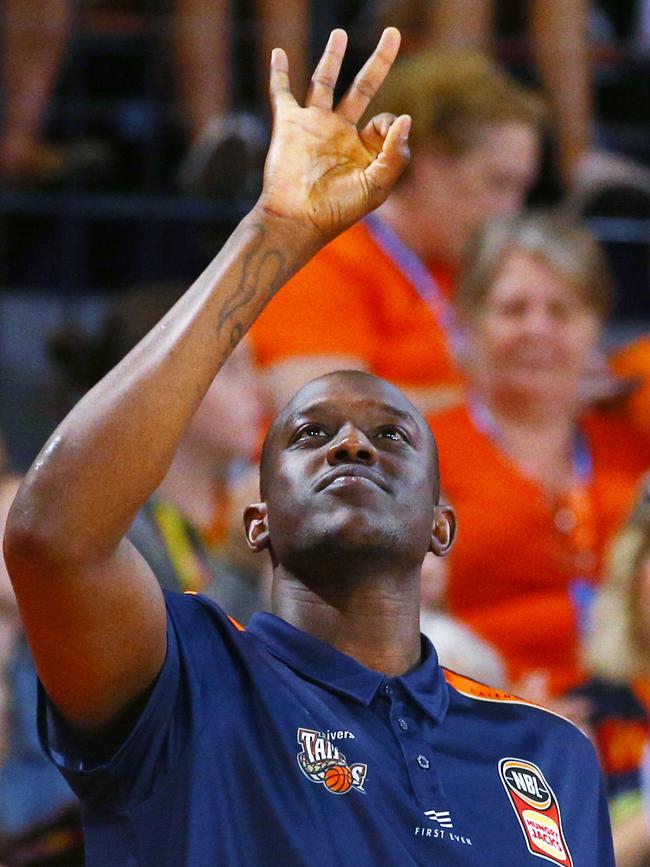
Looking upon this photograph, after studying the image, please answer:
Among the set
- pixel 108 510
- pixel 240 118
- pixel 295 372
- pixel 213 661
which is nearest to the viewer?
pixel 108 510

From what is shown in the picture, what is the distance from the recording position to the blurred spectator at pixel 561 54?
486 centimetres

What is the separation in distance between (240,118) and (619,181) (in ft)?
3.84

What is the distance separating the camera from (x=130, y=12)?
5.03 m

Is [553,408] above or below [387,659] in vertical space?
below

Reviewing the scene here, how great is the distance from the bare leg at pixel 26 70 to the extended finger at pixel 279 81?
9.03ft

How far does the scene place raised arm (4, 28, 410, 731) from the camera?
167 cm

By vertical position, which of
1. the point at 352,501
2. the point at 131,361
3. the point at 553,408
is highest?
the point at 131,361

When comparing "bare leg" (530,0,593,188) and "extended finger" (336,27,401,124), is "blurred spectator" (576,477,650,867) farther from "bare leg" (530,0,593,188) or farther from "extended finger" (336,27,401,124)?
"extended finger" (336,27,401,124)

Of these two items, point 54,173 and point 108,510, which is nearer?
point 108,510

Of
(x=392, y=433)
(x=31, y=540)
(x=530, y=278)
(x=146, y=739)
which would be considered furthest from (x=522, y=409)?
(x=31, y=540)

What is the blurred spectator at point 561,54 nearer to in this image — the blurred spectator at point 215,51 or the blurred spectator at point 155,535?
the blurred spectator at point 215,51

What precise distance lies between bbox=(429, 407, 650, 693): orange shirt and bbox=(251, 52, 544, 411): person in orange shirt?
172 millimetres

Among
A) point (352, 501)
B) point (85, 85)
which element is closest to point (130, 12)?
point (85, 85)

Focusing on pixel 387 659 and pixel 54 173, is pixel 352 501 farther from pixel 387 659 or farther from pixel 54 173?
pixel 54 173
